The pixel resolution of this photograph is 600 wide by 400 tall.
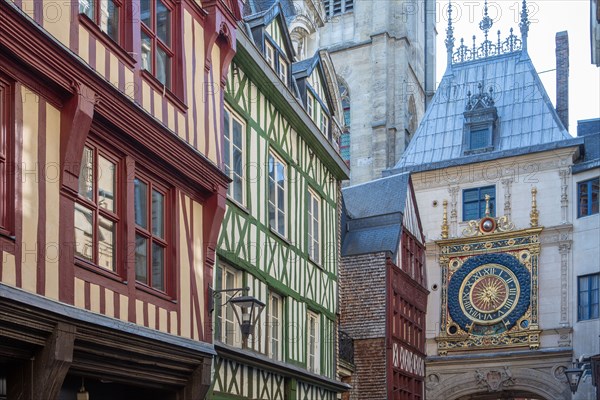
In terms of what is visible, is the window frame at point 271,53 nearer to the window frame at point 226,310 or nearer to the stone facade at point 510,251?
the window frame at point 226,310

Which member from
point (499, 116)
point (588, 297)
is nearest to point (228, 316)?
point (588, 297)

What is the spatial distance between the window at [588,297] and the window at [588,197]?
1.83 meters

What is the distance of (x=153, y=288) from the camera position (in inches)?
443

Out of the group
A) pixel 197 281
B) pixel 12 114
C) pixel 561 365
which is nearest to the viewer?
pixel 12 114

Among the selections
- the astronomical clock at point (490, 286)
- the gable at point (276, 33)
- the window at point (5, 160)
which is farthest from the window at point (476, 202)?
the window at point (5, 160)

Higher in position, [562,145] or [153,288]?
[562,145]

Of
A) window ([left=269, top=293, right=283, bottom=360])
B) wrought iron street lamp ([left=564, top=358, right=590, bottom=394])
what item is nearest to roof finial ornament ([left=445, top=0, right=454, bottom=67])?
wrought iron street lamp ([left=564, top=358, right=590, bottom=394])

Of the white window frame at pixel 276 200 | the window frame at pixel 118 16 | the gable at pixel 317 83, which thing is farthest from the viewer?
the gable at pixel 317 83

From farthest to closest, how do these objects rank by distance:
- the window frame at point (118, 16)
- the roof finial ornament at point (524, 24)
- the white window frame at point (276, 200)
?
the roof finial ornament at point (524, 24) < the white window frame at point (276, 200) < the window frame at point (118, 16)

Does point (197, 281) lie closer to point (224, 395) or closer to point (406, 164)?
point (224, 395)

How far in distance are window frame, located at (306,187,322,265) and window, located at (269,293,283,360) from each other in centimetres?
171

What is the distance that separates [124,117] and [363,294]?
14.2 m

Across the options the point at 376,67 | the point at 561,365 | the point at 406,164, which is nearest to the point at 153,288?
the point at 561,365

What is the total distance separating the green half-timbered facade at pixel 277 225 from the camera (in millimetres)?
14383
